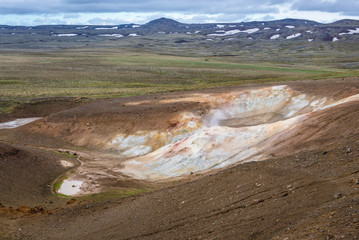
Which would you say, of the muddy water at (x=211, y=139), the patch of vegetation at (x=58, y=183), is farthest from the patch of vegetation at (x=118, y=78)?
the patch of vegetation at (x=58, y=183)

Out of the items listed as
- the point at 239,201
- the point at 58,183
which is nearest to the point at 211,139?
the point at 58,183

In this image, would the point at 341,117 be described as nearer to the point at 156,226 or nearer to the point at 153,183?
the point at 153,183

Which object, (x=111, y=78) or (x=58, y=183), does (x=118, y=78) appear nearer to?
(x=111, y=78)

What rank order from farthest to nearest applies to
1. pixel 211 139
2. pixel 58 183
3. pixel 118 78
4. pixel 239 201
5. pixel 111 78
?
1. pixel 111 78
2. pixel 118 78
3. pixel 211 139
4. pixel 58 183
5. pixel 239 201

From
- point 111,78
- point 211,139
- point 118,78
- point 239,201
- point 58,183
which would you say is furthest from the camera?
point 111,78

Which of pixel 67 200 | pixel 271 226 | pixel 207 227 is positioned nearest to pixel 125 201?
pixel 67 200

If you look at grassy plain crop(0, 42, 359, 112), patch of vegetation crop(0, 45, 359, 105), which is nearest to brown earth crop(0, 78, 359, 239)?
patch of vegetation crop(0, 45, 359, 105)

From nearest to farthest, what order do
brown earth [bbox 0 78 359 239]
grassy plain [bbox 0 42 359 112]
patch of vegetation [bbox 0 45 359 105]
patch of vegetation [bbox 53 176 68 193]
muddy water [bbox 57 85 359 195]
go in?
brown earth [bbox 0 78 359 239] → patch of vegetation [bbox 53 176 68 193] → muddy water [bbox 57 85 359 195] → patch of vegetation [bbox 0 45 359 105] → grassy plain [bbox 0 42 359 112]

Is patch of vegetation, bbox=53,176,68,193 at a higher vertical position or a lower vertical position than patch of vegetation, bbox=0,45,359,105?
lower

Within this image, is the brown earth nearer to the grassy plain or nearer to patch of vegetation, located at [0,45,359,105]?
patch of vegetation, located at [0,45,359,105]
